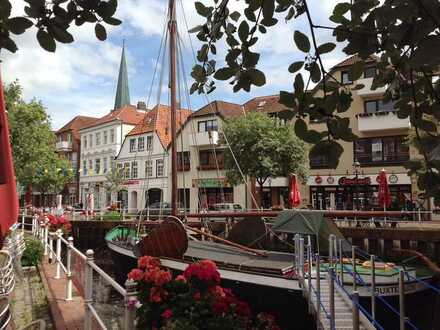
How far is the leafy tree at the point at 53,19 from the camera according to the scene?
5.84 feet

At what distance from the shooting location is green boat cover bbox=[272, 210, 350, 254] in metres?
11.9

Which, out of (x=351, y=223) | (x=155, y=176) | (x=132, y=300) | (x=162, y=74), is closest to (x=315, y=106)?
(x=132, y=300)

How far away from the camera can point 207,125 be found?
3784cm

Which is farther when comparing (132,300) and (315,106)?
(132,300)

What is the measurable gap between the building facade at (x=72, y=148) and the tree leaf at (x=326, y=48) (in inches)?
2134

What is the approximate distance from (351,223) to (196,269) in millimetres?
18772

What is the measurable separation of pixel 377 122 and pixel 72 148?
1632 inches

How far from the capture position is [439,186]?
2.01 meters

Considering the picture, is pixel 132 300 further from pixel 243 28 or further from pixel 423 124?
pixel 423 124

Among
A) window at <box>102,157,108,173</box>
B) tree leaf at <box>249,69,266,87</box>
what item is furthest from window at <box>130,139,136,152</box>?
tree leaf at <box>249,69,266,87</box>

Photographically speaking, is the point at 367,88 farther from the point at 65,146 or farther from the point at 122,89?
the point at 122,89

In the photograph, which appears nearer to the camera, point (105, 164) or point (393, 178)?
point (393, 178)

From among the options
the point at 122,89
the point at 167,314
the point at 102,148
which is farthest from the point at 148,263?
the point at 122,89

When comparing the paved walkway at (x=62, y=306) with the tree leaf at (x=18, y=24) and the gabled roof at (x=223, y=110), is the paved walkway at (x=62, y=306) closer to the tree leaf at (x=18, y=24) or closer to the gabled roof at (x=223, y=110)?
the tree leaf at (x=18, y=24)
